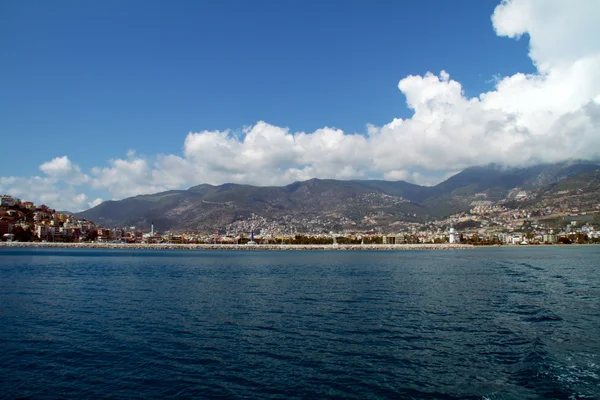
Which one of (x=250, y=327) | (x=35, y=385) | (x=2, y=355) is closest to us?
(x=35, y=385)

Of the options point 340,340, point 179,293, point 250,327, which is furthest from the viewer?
point 179,293

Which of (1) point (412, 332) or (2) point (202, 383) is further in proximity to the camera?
(1) point (412, 332)

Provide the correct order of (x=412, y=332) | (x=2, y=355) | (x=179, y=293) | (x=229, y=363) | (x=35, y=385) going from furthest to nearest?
(x=179, y=293), (x=412, y=332), (x=2, y=355), (x=229, y=363), (x=35, y=385)

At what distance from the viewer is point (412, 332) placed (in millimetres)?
20047

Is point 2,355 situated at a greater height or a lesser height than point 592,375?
greater

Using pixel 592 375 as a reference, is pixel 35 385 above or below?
above

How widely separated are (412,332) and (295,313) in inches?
302

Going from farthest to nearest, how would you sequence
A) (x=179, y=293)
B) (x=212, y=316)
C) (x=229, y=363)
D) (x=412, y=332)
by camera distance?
(x=179, y=293), (x=212, y=316), (x=412, y=332), (x=229, y=363)

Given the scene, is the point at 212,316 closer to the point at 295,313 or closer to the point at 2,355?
Result: the point at 295,313

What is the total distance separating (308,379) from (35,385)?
8.96 m

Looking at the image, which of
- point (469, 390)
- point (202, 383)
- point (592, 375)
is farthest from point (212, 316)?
point (592, 375)

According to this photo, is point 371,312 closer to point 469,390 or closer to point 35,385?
point 469,390

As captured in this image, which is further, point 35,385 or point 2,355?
point 2,355

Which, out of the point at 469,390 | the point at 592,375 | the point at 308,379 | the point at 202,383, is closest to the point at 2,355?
the point at 202,383
